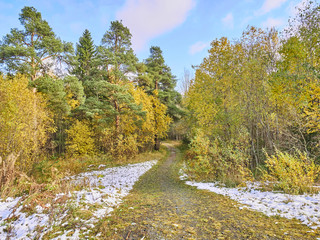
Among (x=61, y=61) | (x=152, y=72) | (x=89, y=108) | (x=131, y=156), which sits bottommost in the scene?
(x=131, y=156)

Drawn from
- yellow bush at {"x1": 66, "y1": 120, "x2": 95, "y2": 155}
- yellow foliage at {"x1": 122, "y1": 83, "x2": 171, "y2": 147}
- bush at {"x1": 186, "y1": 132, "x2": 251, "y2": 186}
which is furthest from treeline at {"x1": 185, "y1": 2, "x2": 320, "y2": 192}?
yellow bush at {"x1": 66, "y1": 120, "x2": 95, "y2": 155}

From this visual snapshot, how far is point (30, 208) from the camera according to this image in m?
3.47

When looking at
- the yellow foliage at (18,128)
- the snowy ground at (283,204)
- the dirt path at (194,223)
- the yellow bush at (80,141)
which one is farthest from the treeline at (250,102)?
the yellow bush at (80,141)

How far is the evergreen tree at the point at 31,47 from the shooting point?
481 inches

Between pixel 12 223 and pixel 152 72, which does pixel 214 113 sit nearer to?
pixel 12 223

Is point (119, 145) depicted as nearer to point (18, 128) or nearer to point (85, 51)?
point (18, 128)

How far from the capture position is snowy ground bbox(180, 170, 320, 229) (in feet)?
11.6

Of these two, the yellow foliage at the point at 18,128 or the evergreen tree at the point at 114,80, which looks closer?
the yellow foliage at the point at 18,128

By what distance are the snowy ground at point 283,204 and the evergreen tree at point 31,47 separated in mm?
16179

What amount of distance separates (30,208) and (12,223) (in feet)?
1.44

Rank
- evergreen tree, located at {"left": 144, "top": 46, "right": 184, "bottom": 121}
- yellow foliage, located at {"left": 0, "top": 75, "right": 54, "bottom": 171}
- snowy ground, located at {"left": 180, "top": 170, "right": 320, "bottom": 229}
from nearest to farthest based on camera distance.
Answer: snowy ground, located at {"left": 180, "top": 170, "right": 320, "bottom": 229} → yellow foliage, located at {"left": 0, "top": 75, "right": 54, "bottom": 171} → evergreen tree, located at {"left": 144, "top": 46, "right": 184, "bottom": 121}

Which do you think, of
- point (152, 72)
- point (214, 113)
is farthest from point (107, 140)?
point (152, 72)

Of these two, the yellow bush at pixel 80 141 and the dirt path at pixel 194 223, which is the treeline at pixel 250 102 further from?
the yellow bush at pixel 80 141

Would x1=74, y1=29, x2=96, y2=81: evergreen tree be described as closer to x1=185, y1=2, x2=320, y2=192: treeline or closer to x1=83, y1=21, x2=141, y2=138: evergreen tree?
x1=83, y1=21, x2=141, y2=138: evergreen tree
